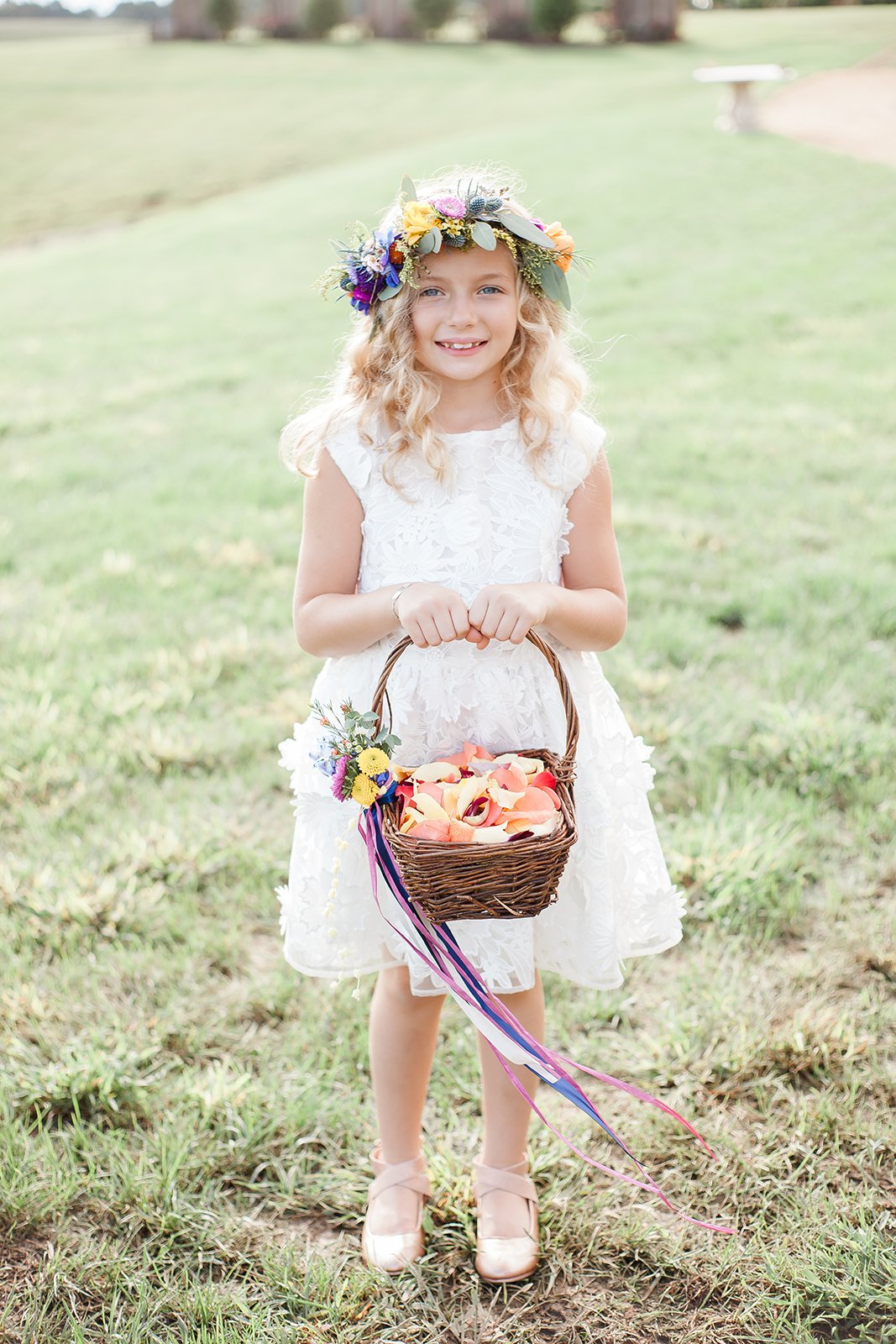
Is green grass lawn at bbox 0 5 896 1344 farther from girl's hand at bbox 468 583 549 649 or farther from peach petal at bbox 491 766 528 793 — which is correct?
girl's hand at bbox 468 583 549 649

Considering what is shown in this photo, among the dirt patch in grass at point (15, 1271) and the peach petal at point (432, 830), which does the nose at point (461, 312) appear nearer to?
the peach petal at point (432, 830)

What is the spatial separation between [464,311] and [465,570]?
39 cm

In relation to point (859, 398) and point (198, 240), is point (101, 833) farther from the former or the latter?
point (198, 240)

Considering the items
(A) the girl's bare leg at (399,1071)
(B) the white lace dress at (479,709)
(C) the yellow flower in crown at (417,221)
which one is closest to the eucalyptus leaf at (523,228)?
(C) the yellow flower in crown at (417,221)

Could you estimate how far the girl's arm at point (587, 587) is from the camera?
1.66 meters

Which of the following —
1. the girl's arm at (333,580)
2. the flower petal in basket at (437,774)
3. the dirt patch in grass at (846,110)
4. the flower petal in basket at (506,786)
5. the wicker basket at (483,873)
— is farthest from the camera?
the dirt patch in grass at (846,110)

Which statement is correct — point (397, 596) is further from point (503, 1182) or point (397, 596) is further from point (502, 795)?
point (503, 1182)

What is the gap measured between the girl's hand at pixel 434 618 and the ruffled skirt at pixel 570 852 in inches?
7.3

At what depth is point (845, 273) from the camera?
325 inches

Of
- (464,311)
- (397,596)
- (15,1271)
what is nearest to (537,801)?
(397,596)

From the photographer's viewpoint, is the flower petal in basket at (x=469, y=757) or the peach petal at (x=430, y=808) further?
the flower petal in basket at (x=469, y=757)

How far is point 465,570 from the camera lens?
174cm

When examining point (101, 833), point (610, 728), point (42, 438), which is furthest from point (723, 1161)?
point (42, 438)

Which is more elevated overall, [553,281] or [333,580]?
[553,281]
